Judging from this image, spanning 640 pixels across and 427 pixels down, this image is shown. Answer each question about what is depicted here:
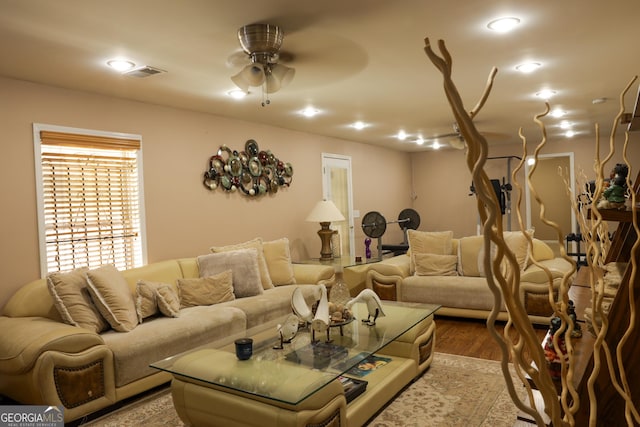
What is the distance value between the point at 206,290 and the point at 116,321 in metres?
0.92

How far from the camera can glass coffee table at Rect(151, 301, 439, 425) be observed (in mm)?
2080

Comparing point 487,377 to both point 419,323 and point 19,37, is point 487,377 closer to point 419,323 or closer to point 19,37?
point 419,323

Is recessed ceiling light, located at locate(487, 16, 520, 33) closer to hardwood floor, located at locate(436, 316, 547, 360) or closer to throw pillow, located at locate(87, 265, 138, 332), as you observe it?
hardwood floor, located at locate(436, 316, 547, 360)

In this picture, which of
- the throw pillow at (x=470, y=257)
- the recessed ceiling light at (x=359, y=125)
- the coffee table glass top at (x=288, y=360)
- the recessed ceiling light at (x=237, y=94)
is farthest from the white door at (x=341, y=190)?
the coffee table glass top at (x=288, y=360)

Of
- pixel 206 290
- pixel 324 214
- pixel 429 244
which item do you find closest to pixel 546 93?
pixel 429 244

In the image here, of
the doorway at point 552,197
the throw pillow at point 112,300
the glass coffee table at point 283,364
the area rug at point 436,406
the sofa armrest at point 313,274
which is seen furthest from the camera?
the doorway at point 552,197

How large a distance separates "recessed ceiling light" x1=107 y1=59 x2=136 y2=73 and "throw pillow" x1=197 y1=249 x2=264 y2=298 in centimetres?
185

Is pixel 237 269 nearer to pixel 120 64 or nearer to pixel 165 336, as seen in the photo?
pixel 165 336

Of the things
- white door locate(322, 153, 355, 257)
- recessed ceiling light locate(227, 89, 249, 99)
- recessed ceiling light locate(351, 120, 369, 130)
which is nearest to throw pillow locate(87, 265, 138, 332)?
recessed ceiling light locate(227, 89, 249, 99)

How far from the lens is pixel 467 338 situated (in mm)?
4121

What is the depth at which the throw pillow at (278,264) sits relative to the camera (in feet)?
15.6

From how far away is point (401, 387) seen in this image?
2.87 metres

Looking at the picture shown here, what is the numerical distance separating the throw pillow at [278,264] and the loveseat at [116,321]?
0.27m

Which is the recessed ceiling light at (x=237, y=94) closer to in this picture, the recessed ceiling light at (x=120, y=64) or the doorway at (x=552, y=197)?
the recessed ceiling light at (x=120, y=64)
